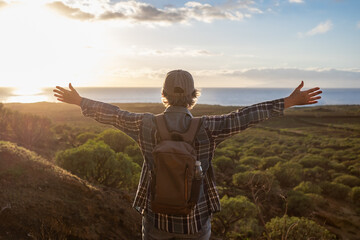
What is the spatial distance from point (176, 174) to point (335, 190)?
20348 millimetres

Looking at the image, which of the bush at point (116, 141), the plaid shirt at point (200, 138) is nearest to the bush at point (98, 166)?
the bush at point (116, 141)

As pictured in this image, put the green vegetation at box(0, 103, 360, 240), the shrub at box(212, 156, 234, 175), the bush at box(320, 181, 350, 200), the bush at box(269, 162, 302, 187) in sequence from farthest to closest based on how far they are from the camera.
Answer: the shrub at box(212, 156, 234, 175), the bush at box(269, 162, 302, 187), the bush at box(320, 181, 350, 200), the green vegetation at box(0, 103, 360, 240)

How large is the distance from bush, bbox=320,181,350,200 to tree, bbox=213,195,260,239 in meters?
9.46

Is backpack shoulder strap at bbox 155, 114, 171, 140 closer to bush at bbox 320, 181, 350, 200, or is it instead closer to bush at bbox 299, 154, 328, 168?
bush at bbox 320, 181, 350, 200

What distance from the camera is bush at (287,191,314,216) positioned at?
1552 centimetres

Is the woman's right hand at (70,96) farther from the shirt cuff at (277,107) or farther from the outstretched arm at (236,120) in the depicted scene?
the shirt cuff at (277,107)

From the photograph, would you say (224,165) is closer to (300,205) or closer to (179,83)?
(300,205)

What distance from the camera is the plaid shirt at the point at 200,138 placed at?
7.16 ft

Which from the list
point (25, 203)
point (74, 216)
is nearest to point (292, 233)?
point (74, 216)

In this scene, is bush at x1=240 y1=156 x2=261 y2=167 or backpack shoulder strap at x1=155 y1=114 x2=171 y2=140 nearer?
backpack shoulder strap at x1=155 y1=114 x2=171 y2=140

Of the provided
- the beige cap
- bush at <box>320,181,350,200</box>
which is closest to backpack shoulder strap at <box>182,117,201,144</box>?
the beige cap

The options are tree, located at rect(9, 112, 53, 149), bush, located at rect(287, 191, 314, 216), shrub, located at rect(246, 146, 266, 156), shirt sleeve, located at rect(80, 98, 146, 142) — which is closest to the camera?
shirt sleeve, located at rect(80, 98, 146, 142)

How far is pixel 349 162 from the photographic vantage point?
26766 mm

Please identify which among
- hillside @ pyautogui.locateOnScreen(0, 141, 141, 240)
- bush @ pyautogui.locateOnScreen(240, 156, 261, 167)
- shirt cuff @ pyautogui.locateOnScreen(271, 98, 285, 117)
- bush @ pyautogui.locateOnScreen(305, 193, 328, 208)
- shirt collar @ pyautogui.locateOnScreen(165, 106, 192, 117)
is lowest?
bush @ pyautogui.locateOnScreen(305, 193, 328, 208)
